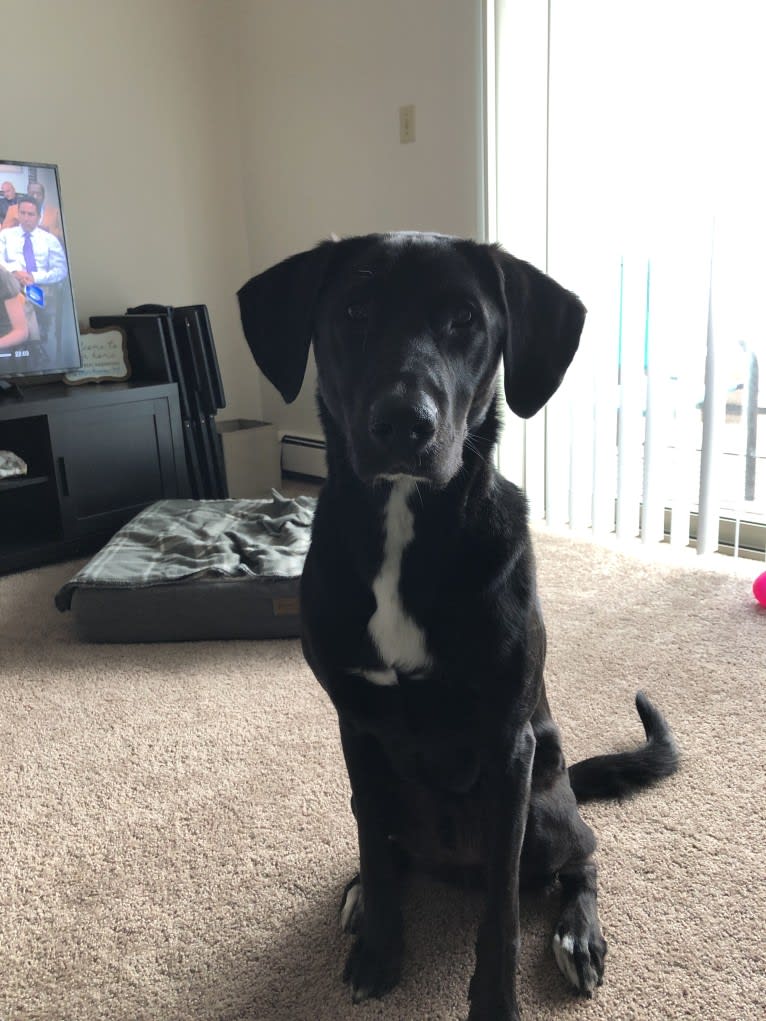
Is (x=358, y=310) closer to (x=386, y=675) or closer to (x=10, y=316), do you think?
(x=386, y=675)

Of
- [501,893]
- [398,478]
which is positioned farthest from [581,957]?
[398,478]

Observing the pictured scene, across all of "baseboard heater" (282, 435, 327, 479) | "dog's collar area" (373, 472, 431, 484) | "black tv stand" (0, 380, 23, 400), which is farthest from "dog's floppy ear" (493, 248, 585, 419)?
"baseboard heater" (282, 435, 327, 479)

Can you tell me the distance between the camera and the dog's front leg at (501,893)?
929 millimetres

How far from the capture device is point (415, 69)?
9.37 ft

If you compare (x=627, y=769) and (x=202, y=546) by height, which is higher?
(x=202, y=546)

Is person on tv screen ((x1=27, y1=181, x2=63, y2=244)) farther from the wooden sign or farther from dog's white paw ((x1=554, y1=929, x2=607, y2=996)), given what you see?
dog's white paw ((x1=554, y1=929, x2=607, y2=996))

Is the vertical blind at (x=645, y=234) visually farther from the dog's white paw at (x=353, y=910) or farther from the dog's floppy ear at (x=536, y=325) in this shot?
the dog's white paw at (x=353, y=910)

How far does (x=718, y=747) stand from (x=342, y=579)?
35.8 inches

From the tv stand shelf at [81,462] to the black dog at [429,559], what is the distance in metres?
1.81

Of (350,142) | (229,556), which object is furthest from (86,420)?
(350,142)

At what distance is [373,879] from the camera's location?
1.04 metres

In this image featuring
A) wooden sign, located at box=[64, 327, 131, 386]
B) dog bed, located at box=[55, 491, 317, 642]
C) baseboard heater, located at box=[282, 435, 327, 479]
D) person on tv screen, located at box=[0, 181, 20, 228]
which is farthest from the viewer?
baseboard heater, located at box=[282, 435, 327, 479]

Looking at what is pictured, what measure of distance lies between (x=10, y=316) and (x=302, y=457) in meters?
1.42

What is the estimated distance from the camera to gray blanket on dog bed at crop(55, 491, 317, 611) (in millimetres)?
2051
